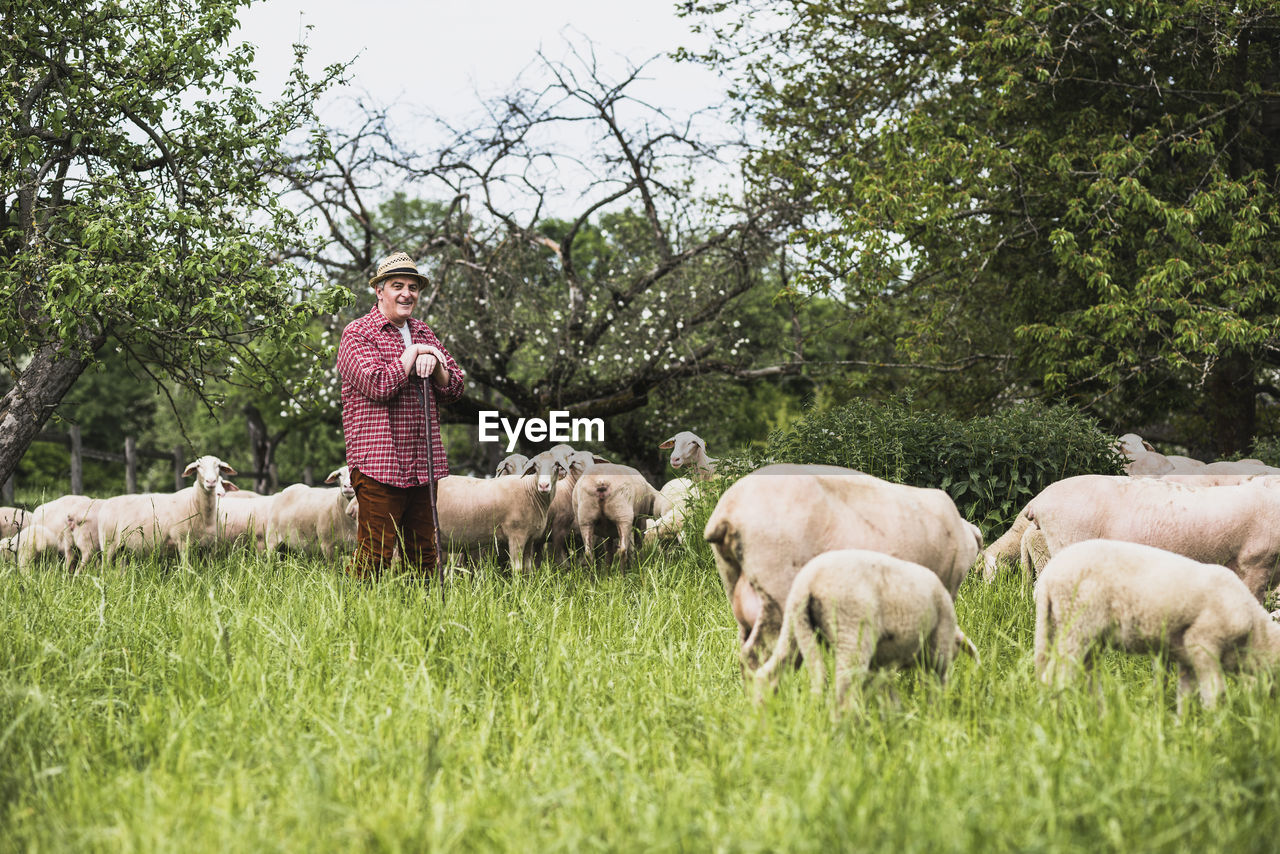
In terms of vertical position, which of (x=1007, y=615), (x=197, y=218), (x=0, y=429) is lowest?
(x=1007, y=615)

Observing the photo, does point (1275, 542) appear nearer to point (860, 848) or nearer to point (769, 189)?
point (860, 848)

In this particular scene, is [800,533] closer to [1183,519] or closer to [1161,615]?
[1161,615]

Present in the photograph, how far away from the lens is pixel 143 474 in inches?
1371

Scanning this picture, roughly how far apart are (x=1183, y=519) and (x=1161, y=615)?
2.12m

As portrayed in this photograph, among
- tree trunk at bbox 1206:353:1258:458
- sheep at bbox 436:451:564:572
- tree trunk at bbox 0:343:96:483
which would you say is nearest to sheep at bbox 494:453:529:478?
sheep at bbox 436:451:564:572

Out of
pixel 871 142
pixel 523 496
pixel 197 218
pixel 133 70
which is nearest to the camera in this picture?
pixel 197 218

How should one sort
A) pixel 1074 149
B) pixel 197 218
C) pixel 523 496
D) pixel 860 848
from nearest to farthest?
pixel 860 848 → pixel 197 218 → pixel 523 496 → pixel 1074 149

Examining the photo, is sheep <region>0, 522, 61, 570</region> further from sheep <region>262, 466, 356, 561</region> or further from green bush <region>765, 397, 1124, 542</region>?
green bush <region>765, 397, 1124, 542</region>

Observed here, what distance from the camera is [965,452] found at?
25.5 feet

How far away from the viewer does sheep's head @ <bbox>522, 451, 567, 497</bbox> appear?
820cm

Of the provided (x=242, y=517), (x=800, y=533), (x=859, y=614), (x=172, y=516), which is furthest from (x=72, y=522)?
(x=859, y=614)

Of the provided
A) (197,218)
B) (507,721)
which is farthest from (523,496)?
(507,721)

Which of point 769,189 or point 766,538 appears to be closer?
point 766,538

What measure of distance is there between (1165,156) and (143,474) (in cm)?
3238
